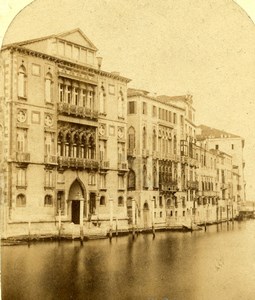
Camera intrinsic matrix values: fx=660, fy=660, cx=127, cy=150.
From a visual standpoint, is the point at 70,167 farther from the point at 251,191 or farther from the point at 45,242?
the point at 251,191

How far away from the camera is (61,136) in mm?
4875

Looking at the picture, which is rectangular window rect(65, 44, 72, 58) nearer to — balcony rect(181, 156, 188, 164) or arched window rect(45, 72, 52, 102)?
arched window rect(45, 72, 52, 102)

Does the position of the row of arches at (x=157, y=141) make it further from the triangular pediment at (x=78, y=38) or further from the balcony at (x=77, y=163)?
the triangular pediment at (x=78, y=38)

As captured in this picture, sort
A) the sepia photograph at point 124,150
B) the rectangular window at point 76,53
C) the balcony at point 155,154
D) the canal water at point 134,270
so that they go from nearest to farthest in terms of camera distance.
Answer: the canal water at point 134,270, the sepia photograph at point 124,150, the rectangular window at point 76,53, the balcony at point 155,154

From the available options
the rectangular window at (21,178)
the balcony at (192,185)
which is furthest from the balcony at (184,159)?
the rectangular window at (21,178)

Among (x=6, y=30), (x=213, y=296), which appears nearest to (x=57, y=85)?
(x=6, y=30)

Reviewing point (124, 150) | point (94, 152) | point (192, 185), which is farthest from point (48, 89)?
point (192, 185)

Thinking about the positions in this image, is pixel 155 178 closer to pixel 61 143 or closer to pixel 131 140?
pixel 131 140

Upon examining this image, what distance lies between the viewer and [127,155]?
519cm

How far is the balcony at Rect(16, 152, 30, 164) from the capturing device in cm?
461

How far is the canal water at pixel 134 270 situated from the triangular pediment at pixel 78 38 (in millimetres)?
1375

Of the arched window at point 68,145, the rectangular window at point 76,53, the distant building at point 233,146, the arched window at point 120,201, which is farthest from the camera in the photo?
the arched window at point 120,201

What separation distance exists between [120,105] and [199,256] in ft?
4.55

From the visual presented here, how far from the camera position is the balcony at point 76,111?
4.82 m
